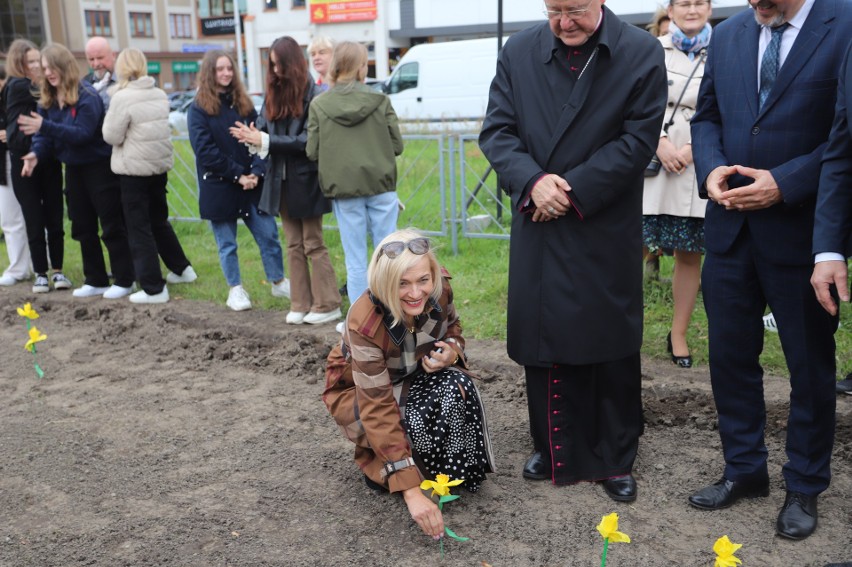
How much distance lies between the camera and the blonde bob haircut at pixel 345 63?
537 centimetres

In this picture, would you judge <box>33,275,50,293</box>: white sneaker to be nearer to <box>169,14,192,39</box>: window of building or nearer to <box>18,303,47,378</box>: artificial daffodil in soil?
<box>18,303,47,378</box>: artificial daffodil in soil

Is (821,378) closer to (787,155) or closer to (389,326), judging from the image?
(787,155)

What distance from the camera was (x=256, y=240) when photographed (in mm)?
6445

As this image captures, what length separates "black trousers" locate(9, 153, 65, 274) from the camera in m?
7.13

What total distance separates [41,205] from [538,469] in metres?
5.44

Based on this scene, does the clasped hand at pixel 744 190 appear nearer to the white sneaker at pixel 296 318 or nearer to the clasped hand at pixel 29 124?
the white sneaker at pixel 296 318

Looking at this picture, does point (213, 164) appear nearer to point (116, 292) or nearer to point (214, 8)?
point (116, 292)

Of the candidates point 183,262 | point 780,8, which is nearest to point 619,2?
point 183,262

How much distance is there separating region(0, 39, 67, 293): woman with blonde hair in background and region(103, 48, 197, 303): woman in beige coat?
0.94m

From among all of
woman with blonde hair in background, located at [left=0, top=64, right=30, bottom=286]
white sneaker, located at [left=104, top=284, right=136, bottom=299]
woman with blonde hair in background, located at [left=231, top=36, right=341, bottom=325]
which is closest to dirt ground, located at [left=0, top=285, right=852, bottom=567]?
woman with blonde hair in background, located at [left=231, top=36, right=341, bottom=325]

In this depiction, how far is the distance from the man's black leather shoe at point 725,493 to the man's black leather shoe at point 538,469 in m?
0.58

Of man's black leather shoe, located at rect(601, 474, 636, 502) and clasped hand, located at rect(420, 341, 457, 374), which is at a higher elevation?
clasped hand, located at rect(420, 341, 457, 374)

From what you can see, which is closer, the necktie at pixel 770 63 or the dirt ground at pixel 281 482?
the necktie at pixel 770 63

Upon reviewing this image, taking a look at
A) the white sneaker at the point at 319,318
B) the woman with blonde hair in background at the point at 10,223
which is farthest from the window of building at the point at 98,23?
the white sneaker at the point at 319,318
